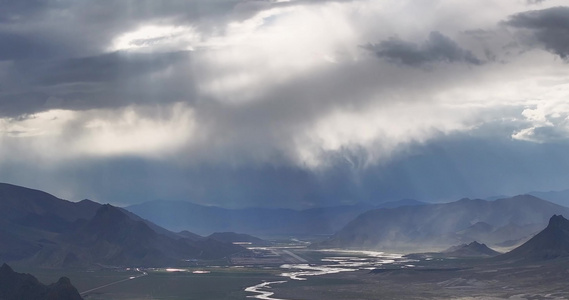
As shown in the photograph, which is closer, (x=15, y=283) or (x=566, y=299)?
(x=15, y=283)

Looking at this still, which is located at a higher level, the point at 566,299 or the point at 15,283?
the point at 15,283

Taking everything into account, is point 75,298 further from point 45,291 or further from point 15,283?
point 15,283

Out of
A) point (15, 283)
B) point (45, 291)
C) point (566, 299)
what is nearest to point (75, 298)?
point (45, 291)

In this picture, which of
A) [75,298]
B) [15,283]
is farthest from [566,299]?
[15,283]

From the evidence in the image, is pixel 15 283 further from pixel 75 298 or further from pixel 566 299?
pixel 566 299

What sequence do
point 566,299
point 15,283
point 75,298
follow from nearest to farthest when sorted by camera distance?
point 75,298 < point 15,283 < point 566,299

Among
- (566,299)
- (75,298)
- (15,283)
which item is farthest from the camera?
(566,299)
